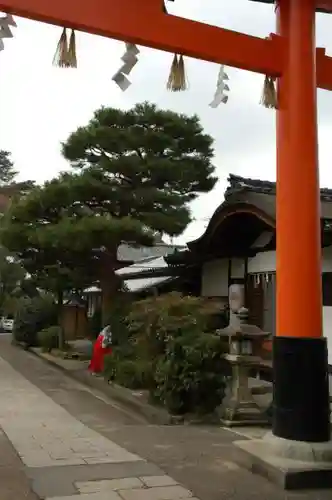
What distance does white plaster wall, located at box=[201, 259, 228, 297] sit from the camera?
13.3 m

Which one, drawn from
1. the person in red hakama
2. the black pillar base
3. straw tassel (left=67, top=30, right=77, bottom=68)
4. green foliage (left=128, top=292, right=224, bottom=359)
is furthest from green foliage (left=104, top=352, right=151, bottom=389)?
straw tassel (left=67, top=30, right=77, bottom=68)

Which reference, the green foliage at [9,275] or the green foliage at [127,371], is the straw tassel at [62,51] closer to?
the green foliage at [127,371]

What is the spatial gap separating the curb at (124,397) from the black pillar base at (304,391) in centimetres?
323

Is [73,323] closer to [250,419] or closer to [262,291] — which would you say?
[262,291]

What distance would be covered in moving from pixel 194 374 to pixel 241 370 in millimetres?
693

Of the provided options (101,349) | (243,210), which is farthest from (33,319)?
(243,210)

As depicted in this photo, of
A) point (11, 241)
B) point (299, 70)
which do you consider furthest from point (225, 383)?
point (11, 241)

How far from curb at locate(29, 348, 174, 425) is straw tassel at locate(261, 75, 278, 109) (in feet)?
15.8

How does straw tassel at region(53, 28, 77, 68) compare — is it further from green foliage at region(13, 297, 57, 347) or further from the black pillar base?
green foliage at region(13, 297, 57, 347)

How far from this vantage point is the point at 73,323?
1067 inches

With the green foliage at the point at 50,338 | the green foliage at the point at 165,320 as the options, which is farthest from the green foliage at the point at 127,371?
the green foliage at the point at 50,338

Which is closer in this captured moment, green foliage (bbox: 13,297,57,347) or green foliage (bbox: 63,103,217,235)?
green foliage (bbox: 63,103,217,235)

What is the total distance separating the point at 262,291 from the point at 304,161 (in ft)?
22.7

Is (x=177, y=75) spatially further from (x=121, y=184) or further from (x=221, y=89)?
(x=121, y=184)
